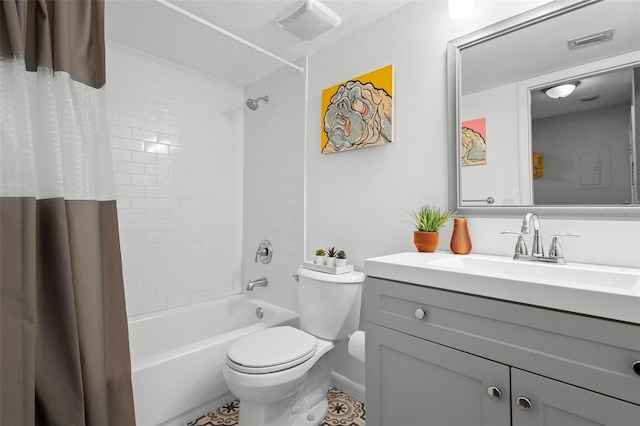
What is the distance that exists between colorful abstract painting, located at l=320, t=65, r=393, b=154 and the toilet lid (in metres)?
1.16

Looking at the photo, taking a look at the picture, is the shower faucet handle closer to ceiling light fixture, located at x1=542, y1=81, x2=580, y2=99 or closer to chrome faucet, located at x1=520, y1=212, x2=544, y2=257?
chrome faucet, located at x1=520, y1=212, x2=544, y2=257

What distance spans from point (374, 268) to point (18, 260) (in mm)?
1229

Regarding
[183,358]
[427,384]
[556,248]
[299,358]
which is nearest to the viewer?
[427,384]

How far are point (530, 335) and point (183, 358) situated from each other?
1594mm

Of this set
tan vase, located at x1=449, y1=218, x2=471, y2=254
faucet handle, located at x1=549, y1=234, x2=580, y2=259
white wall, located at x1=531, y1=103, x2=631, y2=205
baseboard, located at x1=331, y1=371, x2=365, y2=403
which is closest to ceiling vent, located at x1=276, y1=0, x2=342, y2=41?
white wall, located at x1=531, y1=103, x2=631, y2=205

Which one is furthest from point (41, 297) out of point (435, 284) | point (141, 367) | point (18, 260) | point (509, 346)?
point (509, 346)

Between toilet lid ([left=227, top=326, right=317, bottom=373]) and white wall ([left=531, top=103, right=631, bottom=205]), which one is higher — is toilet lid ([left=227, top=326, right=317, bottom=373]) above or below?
below

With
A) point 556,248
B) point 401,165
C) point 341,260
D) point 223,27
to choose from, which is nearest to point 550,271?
point 556,248

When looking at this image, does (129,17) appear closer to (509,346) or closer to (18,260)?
(18,260)

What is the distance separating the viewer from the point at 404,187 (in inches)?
66.0

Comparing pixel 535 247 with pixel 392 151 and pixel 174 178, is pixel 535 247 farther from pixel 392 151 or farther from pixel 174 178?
pixel 174 178

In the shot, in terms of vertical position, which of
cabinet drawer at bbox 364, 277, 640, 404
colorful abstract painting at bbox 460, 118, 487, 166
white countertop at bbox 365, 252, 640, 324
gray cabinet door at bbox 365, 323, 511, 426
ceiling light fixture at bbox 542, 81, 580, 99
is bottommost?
gray cabinet door at bbox 365, 323, 511, 426

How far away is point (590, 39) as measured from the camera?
1.15 metres

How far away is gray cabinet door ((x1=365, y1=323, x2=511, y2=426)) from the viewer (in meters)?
0.89
